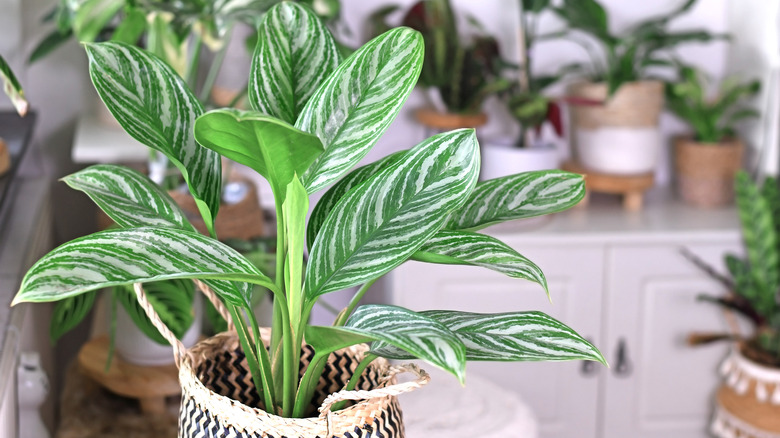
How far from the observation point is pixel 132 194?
612 millimetres

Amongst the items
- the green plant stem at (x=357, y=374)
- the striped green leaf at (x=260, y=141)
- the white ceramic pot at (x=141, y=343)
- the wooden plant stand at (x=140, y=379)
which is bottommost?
the wooden plant stand at (x=140, y=379)

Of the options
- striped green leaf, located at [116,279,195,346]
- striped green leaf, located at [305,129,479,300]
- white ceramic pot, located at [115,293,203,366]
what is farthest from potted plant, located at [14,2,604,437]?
white ceramic pot, located at [115,293,203,366]

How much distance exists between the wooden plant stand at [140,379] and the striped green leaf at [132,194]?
1.50 ft

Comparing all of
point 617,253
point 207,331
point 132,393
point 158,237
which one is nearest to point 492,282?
point 617,253

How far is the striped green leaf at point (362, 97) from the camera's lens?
522 mm

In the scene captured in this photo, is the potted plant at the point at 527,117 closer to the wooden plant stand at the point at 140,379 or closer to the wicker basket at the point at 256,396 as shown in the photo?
the wooden plant stand at the point at 140,379

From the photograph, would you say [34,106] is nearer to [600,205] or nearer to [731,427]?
[600,205]

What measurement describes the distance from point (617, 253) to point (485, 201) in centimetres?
127

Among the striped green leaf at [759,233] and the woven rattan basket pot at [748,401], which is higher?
the striped green leaf at [759,233]

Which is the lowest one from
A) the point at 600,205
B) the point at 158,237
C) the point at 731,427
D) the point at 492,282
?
the point at 731,427

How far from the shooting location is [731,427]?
5.90 ft

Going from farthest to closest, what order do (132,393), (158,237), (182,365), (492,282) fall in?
(492,282)
(132,393)
(182,365)
(158,237)

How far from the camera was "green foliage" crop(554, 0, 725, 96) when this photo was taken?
5.85 feet

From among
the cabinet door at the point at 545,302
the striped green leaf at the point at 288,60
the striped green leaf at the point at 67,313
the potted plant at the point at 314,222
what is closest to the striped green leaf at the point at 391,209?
the potted plant at the point at 314,222
